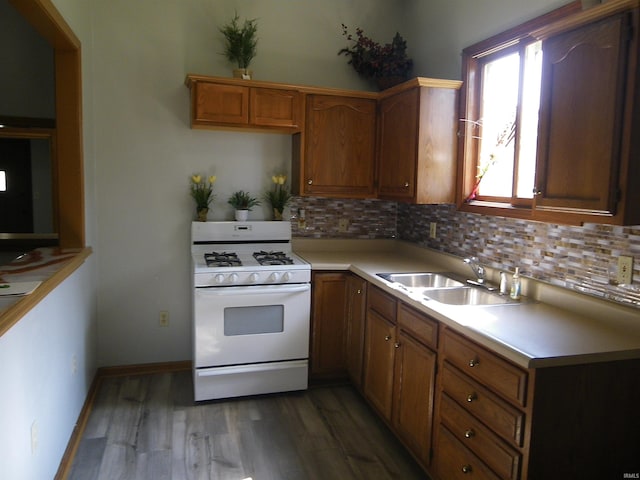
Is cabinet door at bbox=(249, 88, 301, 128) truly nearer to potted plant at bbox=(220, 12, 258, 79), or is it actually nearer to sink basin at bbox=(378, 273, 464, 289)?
potted plant at bbox=(220, 12, 258, 79)

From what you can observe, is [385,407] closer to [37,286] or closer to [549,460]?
[549,460]

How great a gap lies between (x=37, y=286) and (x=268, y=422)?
1594 millimetres

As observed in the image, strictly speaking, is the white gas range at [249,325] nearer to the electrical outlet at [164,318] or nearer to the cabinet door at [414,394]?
the electrical outlet at [164,318]

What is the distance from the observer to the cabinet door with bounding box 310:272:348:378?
3.33 metres

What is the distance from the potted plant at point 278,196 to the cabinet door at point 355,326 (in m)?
0.80

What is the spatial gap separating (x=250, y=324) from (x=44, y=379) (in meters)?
1.33

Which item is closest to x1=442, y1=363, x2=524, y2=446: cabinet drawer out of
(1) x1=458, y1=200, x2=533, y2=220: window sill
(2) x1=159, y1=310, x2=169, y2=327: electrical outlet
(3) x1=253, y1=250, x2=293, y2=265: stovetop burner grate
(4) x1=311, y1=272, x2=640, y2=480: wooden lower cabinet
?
(4) x1=311, y1=272, x2=640, y2=480: wooden lower cabinet

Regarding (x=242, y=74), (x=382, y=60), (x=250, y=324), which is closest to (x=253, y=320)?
(x=250, y=324)

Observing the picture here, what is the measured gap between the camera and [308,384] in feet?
11.2

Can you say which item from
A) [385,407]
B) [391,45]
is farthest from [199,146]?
[385,407]

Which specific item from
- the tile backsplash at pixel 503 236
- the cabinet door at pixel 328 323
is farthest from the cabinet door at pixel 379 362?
the tile backsplash at pixel 503 236

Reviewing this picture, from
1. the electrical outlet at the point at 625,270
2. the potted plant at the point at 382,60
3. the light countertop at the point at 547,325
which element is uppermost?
the potted plant at the point at 382,60

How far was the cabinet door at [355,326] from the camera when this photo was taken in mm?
3145

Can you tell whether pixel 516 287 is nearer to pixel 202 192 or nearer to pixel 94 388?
pixel 202 192
